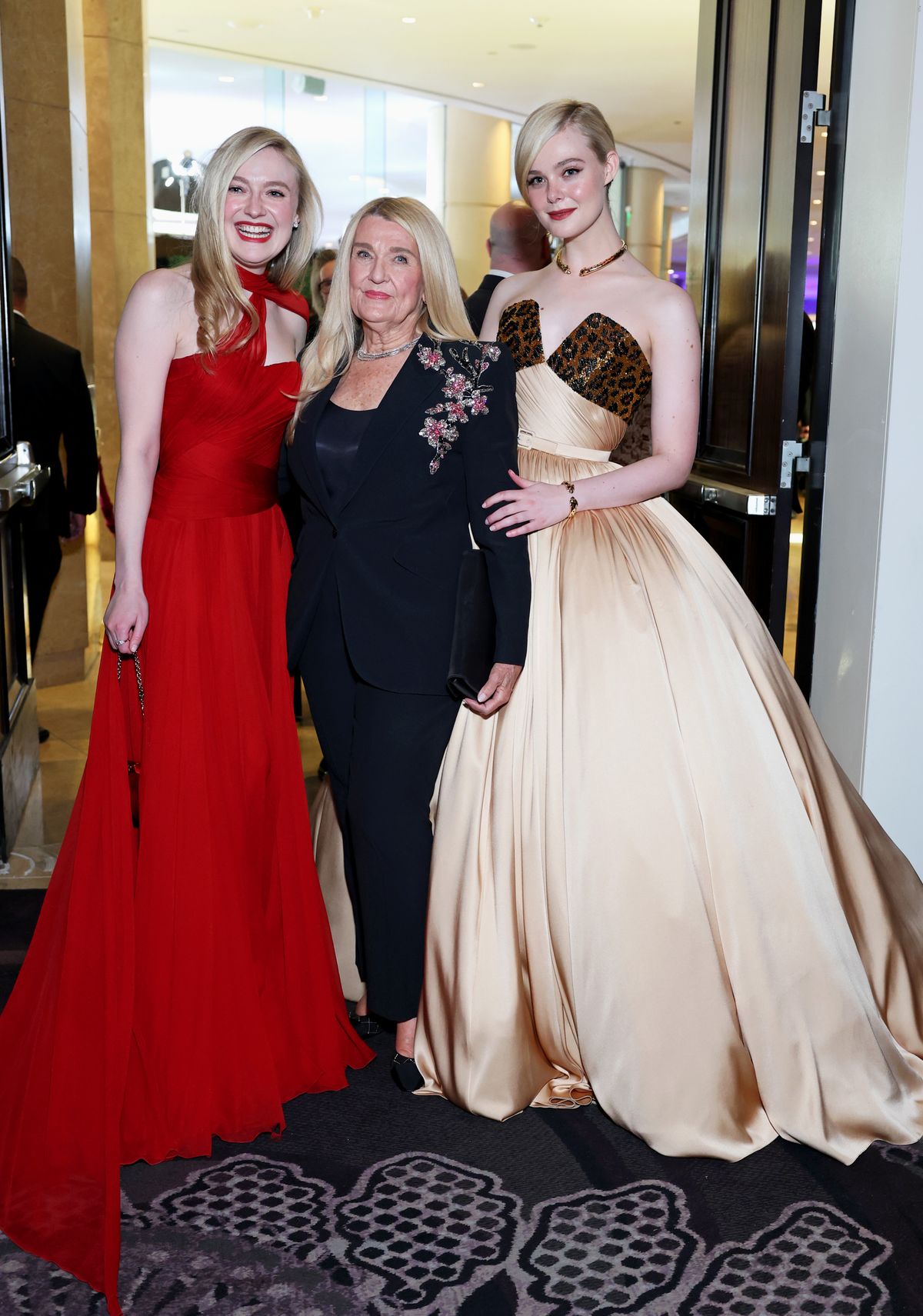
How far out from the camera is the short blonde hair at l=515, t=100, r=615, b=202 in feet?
8.25

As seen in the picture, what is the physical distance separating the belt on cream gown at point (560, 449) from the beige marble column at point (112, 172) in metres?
6.74

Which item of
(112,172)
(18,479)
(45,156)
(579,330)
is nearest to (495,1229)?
(579,330)

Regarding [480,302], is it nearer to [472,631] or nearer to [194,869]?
[472,631]

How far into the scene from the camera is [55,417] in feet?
15.6

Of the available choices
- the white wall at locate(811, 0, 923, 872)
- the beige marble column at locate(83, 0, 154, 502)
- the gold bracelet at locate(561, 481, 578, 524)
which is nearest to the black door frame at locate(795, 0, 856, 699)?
the white wall at locate(811, 0, 923, 872)

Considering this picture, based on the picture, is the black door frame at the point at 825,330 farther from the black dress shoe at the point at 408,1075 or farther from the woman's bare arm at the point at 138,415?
the woman's bare arm at the point at 138,415

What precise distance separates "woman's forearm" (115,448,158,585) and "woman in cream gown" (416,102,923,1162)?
0.64m

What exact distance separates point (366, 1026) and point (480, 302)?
2.17m

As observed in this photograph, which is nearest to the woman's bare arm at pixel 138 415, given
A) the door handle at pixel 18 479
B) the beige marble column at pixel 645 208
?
the door handle at pixel 18 479

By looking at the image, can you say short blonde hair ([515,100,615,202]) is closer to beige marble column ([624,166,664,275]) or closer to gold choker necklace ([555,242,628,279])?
gold choker necklace ([555,242,628,279])

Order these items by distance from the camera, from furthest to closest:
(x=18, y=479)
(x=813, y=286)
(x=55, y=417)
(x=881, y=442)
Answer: (x=813, y=286) → (x=55, y=417) → (x=18, y=479) → (x=881, y=442)

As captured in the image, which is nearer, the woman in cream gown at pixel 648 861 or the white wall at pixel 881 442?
the woman in cream gown at pixel 648 861

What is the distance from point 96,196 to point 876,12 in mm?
7365

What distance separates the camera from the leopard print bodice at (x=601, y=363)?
8.31 ft
